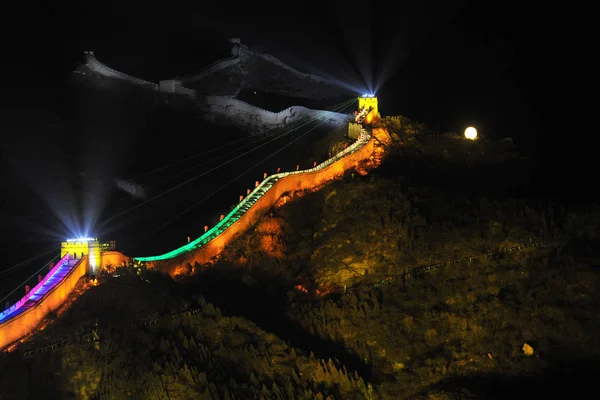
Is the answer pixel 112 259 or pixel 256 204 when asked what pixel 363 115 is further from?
pixel 112 259

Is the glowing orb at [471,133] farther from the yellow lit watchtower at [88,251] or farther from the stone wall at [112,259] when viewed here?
the yellow lit watchtower at [88,251]

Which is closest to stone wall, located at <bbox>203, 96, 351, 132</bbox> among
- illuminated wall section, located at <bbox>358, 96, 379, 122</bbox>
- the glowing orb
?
illuminated wall section, located at <bbox>358, 96, 379, 122</bbox>

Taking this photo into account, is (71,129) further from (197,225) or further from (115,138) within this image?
(197,225)

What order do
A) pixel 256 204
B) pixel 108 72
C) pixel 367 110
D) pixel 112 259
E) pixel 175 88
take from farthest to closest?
pixel 108 72 < pixel 175 88 < pixel 367 110 < pixel 256 204 < pixel 112 259

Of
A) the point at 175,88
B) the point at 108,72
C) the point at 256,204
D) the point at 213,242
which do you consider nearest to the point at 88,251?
the point at 213,242

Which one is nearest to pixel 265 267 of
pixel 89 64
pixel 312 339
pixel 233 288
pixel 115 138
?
pixel 233 288

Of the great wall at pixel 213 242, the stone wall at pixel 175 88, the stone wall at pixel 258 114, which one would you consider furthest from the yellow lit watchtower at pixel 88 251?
the stone wall at pixel 175 88

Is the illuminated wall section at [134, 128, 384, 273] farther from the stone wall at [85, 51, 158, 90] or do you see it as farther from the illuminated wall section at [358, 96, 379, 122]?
the stone wall at [85, 51, 158, 90]
